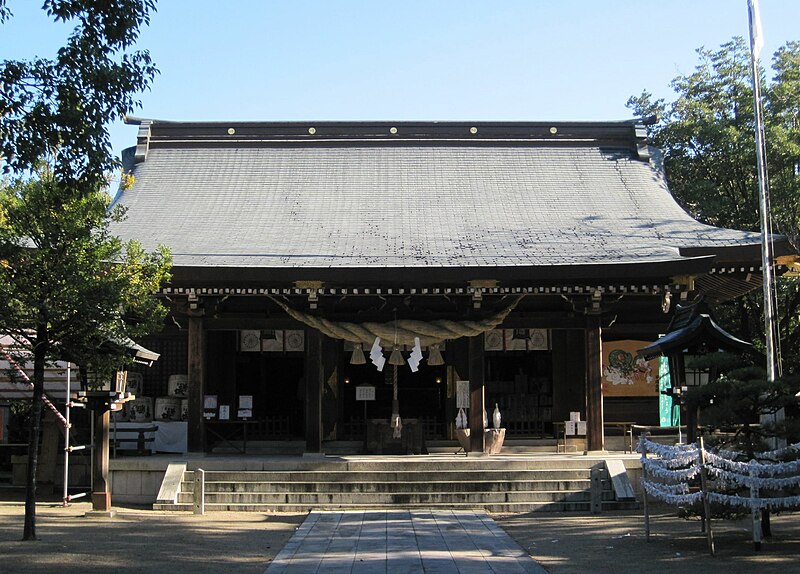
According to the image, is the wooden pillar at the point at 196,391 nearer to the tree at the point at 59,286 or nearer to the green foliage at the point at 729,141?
the tree at the point at 59,286

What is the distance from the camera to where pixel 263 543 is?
36.3 feet

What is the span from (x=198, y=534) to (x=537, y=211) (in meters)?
10.9

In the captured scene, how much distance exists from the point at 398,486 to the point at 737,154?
14.6 metres

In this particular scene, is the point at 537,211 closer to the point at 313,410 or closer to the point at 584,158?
the point at 584,158

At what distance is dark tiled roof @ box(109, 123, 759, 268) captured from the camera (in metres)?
16.9

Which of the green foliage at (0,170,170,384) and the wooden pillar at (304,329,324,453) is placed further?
the wooden pillar at (304,329,324,453)

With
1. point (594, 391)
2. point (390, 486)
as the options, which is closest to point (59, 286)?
point (390, 486)

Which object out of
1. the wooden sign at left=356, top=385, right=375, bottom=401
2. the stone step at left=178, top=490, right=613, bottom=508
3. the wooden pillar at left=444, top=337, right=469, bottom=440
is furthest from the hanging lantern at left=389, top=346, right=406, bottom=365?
the stone step at left=178, top=490, right=613, bottom=508

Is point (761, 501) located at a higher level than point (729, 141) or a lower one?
lower

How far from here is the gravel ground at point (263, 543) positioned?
915 centimetres

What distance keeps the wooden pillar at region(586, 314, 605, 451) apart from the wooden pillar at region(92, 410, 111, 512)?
858cm

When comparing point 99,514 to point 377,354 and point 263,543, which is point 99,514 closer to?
point 263,543

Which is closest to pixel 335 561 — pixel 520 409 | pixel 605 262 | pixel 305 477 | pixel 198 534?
pixel 198 534

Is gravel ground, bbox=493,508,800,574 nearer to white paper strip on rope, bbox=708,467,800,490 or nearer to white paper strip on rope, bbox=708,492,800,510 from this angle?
white paper strip on rope, bbox=708,492,800,510
